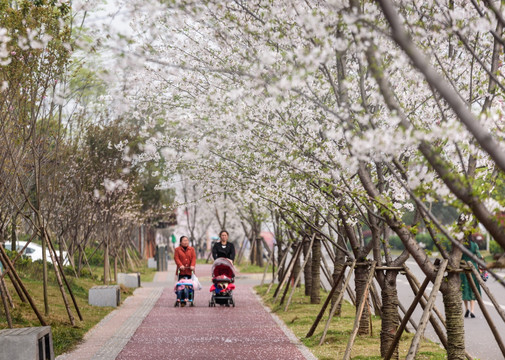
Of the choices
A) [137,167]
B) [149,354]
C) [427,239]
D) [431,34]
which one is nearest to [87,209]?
[137,167]

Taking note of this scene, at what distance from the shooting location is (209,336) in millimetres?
13133

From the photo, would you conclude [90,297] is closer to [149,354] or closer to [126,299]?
[126,299]

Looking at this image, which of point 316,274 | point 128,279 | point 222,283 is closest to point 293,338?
point 316,274

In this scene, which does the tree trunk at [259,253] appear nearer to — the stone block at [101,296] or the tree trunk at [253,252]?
the tree trunk at [253,252]

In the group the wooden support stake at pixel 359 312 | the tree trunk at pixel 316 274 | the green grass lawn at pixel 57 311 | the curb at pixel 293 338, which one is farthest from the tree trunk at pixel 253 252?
A: the wooden support stake at pixel 359 312

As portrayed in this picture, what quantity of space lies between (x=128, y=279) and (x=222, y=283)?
7276mm

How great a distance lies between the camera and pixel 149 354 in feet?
36.0

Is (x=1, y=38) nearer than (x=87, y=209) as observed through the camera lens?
Yes

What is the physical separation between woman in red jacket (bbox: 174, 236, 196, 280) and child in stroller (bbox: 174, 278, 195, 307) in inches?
6.9

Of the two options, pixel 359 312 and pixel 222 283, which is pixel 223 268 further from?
pixel 359 312

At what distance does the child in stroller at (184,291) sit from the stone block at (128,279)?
6.41 metres

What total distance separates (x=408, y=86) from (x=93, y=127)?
1457 cm

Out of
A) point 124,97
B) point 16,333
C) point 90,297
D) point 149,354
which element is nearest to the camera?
point 16,333

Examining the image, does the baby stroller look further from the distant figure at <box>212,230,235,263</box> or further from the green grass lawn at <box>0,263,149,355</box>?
the green grass lawn at <box>0,263,149,355</box>
